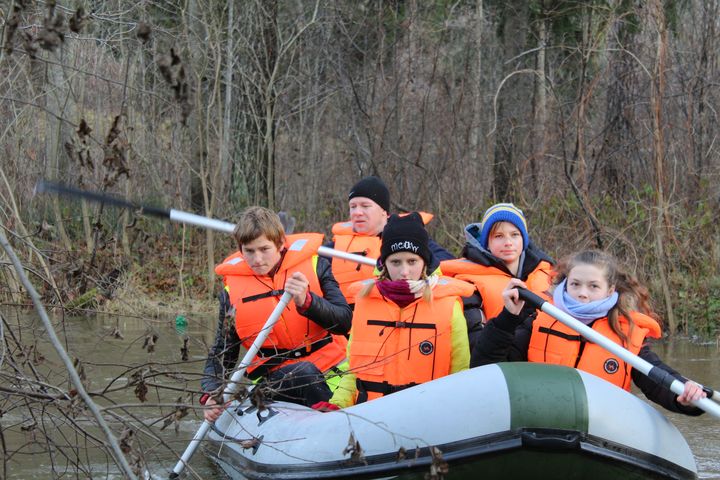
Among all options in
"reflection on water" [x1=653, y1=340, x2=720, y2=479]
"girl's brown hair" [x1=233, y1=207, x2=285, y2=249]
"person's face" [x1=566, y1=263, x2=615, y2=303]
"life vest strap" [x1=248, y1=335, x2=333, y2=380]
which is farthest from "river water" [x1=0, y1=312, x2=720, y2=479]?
"person's face" [x1=566, y1=263, x2=615, y2=303]

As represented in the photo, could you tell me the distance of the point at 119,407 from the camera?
3312 mm

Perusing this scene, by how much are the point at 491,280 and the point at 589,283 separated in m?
0.73

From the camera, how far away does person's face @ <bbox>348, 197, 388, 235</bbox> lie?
6121 mm

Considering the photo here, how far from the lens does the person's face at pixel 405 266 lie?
4.31 m

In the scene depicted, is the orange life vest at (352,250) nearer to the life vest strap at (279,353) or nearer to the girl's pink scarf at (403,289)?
the life vest strap at (279,353)

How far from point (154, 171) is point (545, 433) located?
26.6 feet

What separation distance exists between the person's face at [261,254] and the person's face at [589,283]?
155 centimetres

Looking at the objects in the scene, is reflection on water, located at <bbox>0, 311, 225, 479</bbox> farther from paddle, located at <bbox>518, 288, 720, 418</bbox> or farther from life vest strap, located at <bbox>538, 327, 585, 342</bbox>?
life vest strap, located at <bbox>538, 327, 585, 342</bbox>

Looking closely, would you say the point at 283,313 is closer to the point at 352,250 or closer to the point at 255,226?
the point at 255,226

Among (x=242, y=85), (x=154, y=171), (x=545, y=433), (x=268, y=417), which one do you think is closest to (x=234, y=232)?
(x=268, y=417)

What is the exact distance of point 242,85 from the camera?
11.8 m

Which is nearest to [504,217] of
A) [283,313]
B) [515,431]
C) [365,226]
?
[283,313]

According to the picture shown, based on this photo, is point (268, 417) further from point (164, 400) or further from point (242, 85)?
point (242, 85)

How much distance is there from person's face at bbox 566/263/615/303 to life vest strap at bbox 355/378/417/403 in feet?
2.59
